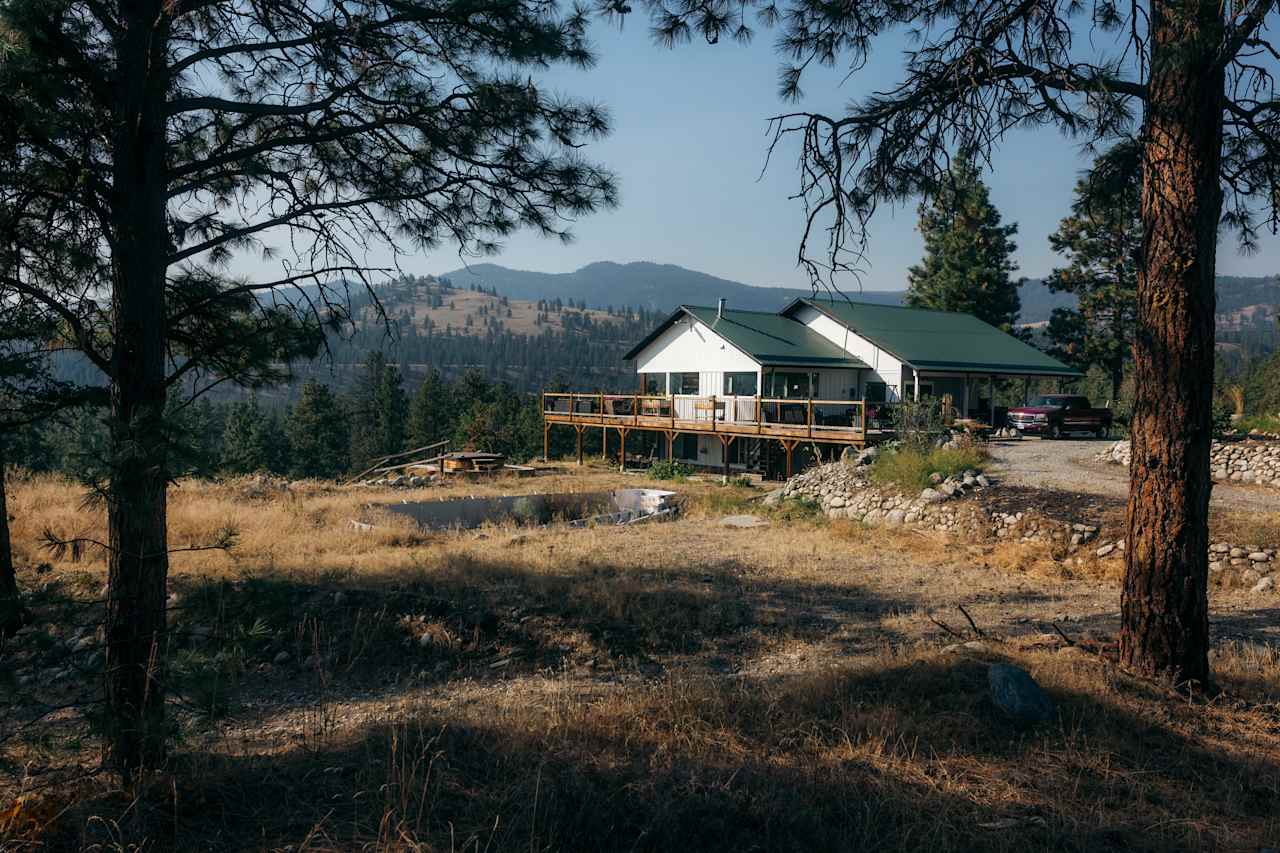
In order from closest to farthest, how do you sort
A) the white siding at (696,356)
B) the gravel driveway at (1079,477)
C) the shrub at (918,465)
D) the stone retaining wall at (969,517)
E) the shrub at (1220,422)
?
1. the stone retaining wall at (969,517)
2. the gravel driveway at (1079,477)
3. the shrub at (918,465)
4. the shrub at (1220,422)
5. the white siding at (696,356)

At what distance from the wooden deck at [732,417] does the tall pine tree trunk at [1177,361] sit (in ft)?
57.5

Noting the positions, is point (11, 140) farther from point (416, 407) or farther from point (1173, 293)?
point (416, 407)

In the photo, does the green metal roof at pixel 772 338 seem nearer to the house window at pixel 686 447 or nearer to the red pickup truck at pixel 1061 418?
the house window at pixel 686 447

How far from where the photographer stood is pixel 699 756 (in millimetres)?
4398

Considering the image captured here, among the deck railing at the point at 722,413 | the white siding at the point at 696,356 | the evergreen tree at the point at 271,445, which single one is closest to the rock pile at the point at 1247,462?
the deck railing at the point at 722,413

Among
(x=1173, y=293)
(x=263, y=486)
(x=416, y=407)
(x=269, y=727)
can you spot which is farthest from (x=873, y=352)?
(x=416, y=407)

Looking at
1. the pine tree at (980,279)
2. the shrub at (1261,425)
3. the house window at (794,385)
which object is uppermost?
the pine tree at (980,279)

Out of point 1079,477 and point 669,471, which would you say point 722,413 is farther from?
point 1079,477

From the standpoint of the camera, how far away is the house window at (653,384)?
3575 cm

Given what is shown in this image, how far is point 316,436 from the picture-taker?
2431 inches

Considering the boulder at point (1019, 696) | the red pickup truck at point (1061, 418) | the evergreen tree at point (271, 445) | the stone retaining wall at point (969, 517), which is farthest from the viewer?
the evergreen tree at point (271, 445)

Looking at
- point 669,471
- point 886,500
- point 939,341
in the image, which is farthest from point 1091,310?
point 886,500

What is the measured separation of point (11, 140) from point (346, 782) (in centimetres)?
385

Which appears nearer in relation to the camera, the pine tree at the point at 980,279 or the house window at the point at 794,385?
the house window at the point at 794,385
